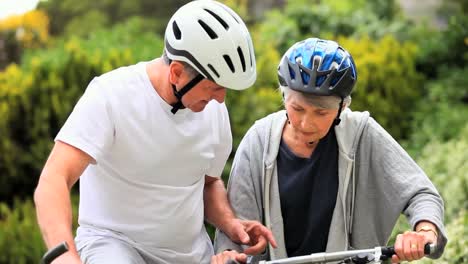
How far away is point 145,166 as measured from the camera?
4574 mm

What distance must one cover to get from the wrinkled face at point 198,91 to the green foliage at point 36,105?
193 inches

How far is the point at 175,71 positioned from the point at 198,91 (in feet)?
0.41

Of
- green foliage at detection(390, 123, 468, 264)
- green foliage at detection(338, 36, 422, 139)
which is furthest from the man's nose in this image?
green foliage at detection(338, 36, 422, 139)

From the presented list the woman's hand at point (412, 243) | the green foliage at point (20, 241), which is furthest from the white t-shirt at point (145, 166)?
the green foliage at point (20, 241)

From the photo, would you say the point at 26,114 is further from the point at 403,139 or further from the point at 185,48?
the point at 185,48

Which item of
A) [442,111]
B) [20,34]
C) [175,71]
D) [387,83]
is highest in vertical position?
[175,71]

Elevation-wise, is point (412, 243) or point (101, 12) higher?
point (412, 243)

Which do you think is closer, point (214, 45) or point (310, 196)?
point (214, 45)

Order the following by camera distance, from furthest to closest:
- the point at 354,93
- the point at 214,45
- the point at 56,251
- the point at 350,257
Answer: the point at 354,93 → the point at 214,45 → the point at 350,257 → the point at 56,251

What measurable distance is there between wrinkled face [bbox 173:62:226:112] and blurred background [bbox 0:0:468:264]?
269cm

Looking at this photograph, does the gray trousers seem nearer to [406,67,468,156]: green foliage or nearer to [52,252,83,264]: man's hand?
[52,252,83,264]: man's hand

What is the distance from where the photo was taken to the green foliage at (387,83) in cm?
1015

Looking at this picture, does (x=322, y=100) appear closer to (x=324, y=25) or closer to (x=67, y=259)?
(x=67, y=259)

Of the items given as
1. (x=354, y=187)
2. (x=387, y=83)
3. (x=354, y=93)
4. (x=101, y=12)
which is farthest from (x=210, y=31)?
(x=101, y=12)
